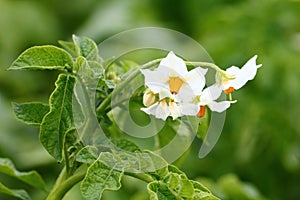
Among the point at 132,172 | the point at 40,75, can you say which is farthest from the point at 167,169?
the point at 40,75

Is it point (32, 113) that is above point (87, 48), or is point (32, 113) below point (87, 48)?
below

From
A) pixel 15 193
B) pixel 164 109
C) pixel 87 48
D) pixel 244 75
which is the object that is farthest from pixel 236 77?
pixel 15 193

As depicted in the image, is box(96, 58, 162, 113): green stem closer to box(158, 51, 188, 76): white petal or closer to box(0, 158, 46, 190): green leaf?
box(158, 51, 188, 76): white petal

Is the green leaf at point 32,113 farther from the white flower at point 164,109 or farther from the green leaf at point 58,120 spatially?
the white flower at point 164,109

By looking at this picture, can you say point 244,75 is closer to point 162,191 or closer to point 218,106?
point 218,106

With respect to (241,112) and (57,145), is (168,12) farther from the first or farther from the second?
(57,145)
